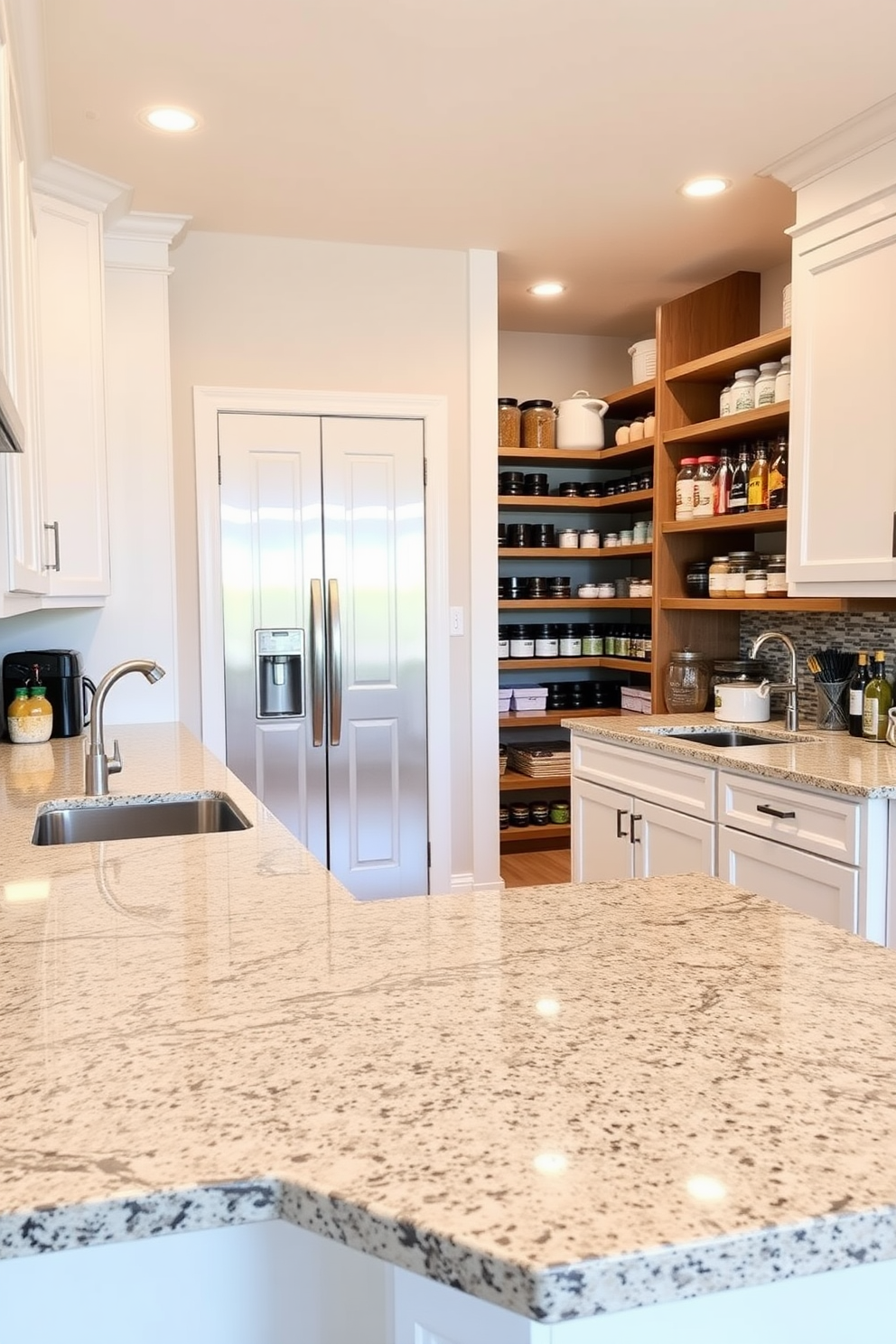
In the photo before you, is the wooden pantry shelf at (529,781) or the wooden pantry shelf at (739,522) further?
the wooden pantry shelf at (529,781)

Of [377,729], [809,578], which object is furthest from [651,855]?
[377,729]

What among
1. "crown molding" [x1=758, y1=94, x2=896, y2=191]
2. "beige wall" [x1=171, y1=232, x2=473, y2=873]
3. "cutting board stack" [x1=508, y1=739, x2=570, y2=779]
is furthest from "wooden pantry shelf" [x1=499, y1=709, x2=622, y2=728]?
"crown molding" [x1=758, y1=94, x2=896, y2=191]

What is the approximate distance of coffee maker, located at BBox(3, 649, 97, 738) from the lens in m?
3.02

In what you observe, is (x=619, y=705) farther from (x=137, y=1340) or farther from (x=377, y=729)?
(x=137, y=1340)

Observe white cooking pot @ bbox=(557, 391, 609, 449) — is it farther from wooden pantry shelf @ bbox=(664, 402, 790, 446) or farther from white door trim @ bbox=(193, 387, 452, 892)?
white door trim @ bbox=(193, 387, 452, 892)

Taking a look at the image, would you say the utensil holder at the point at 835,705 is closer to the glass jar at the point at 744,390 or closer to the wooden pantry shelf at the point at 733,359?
the glass jar at the point at 744,390

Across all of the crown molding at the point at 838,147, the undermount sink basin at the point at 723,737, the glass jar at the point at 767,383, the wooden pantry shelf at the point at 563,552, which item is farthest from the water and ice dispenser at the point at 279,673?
the crown molding at the point at 838,147

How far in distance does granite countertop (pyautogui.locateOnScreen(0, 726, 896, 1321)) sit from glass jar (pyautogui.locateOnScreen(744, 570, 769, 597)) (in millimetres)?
2333

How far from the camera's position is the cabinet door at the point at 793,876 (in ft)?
7.56

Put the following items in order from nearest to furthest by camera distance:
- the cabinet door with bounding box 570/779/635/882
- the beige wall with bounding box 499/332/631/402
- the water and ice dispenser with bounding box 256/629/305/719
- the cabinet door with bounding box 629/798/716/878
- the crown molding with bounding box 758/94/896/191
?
1. the crown molding with bounding box 758/94/896/191
2. the cabinet door with bounding box 629/798/716/878
3. the cabinet door with bounding box 570/779/635/882
4. the water and ice dispenser with bounding box 256/629/305/719
5. the beige wall with bounding box 499/332/631/402

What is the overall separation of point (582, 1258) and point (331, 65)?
2.64m

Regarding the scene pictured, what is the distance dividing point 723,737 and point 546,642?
1.52 metres

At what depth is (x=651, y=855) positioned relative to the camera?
3.11m

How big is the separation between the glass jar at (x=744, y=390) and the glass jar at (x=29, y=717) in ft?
8.23
